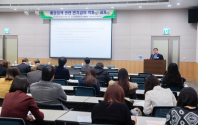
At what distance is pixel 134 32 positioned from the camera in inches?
433

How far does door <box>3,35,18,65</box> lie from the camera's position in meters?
12.3

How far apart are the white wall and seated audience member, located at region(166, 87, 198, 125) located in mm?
9004

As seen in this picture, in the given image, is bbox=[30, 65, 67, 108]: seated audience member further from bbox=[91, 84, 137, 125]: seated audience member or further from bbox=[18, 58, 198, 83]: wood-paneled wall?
bbox=[18, 58, 198, 83]: wood-paneled wall

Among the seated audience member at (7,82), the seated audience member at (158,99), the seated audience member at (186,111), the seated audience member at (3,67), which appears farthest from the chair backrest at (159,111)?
the seated audience member at (3,67)

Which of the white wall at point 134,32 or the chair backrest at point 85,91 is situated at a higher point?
the white wall at point 134,32

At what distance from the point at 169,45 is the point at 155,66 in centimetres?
→ 341

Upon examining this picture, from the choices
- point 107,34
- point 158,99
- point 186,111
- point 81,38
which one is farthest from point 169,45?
point 186,111

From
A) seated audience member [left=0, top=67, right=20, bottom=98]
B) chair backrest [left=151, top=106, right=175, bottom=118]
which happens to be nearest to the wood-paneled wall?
seated audience member [left=0, top=67, right=20, bottom=98]

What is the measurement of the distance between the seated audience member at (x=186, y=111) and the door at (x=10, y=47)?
11678 mm

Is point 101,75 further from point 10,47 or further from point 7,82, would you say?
point 10,47

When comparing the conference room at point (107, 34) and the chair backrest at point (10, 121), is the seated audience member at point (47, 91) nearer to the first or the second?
the chair backrest at point (10, 121)

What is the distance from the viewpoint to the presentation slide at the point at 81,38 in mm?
11062

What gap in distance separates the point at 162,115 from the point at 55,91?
1557 mm

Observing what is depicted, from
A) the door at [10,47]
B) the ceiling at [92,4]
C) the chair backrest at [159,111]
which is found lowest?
the chair backrest at [159,111]
